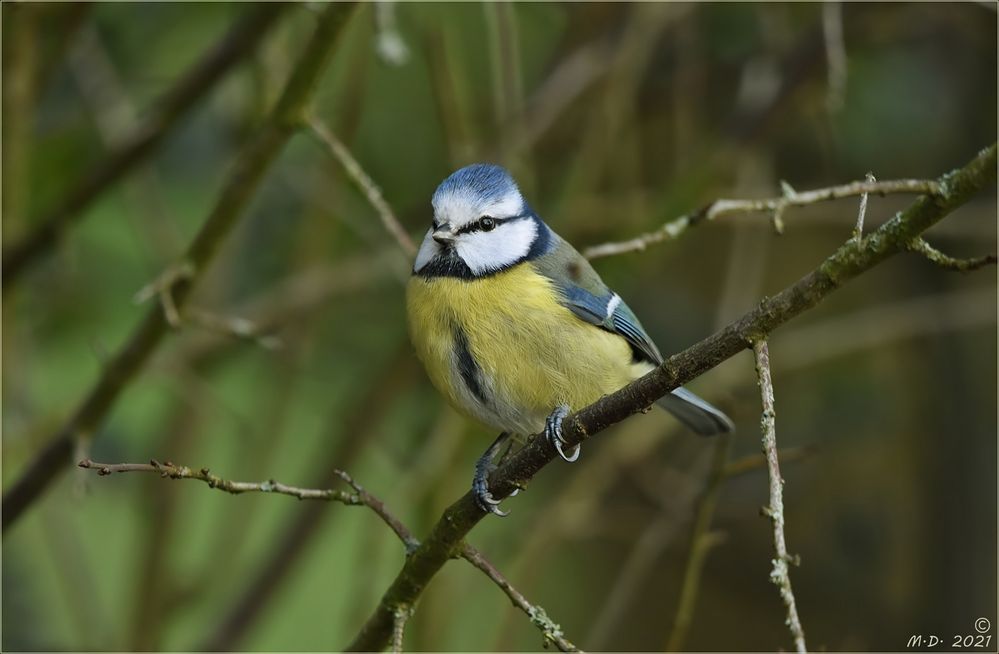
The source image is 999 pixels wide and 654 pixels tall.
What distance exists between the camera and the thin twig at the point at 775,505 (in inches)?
37.0

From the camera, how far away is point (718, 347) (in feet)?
3.51

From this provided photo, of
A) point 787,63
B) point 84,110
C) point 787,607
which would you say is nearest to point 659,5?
point 787,63

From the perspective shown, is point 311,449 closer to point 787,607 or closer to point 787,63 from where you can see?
point 787,63

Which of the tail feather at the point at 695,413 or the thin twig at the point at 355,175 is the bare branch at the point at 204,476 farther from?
the tail feather at the point at 695,413

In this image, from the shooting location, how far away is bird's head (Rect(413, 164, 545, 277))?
6.34 feet

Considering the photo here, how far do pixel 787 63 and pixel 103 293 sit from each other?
72.4 inches

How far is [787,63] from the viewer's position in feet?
8.66

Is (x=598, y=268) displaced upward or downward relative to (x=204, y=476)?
upward

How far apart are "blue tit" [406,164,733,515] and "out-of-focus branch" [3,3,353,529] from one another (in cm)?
33

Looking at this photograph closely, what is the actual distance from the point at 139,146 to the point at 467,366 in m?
0.86

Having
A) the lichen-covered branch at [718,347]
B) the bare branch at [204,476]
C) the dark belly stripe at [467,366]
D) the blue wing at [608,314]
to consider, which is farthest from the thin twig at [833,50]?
the bare branch at [204,476]

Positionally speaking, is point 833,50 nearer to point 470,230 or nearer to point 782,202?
point 470,230

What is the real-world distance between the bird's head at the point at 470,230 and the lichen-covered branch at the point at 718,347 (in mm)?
636

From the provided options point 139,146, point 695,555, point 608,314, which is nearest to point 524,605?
point 695,555
